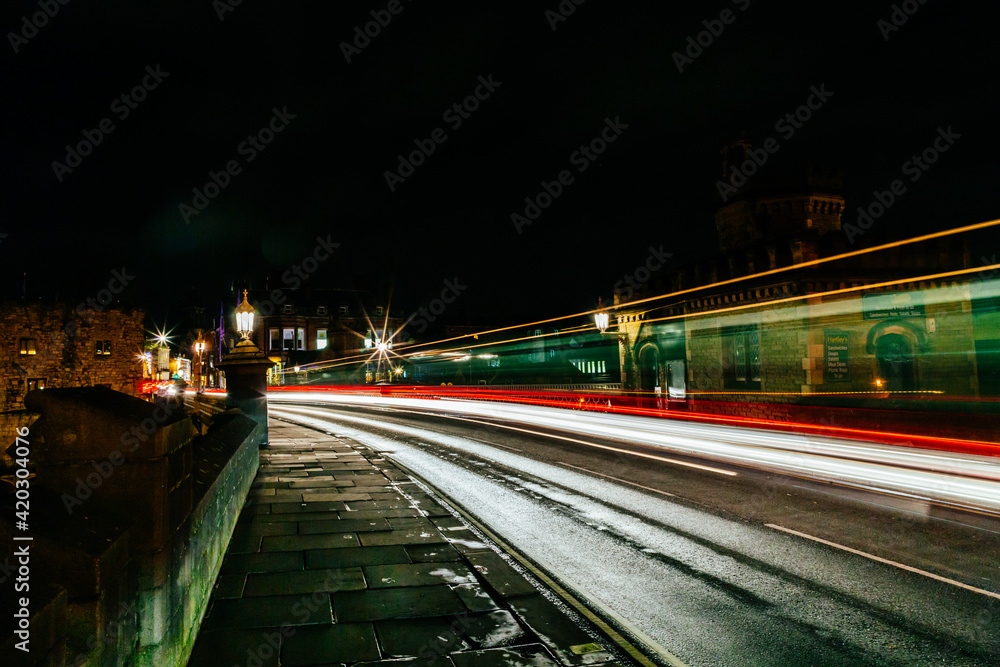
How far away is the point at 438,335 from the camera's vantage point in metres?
89.1

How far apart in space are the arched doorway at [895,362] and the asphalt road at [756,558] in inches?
626

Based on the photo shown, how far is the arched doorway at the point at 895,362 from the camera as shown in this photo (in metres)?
23.8

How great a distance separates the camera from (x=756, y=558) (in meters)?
6.59

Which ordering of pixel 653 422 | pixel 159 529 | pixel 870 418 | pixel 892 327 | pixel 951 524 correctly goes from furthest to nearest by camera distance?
pixel 892 327 → pixel 653 422 → pixel 870 418 → pixel 951 524 → pixel 159 529

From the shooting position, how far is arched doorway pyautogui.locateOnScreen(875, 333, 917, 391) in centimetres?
2381

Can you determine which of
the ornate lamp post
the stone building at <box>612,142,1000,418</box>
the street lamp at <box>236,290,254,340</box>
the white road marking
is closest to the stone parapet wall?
the white road marking

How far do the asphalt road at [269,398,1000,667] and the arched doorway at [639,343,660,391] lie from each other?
72.7 feet

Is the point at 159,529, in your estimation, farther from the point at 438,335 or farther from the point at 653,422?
the point at 438,335

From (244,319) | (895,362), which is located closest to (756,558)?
(244,319)

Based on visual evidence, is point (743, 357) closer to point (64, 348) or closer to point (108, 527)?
point (108, 527)

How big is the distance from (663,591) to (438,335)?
8415cm

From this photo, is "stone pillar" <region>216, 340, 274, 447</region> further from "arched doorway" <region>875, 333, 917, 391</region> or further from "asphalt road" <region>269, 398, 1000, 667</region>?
"arched doorway" <region>875, 333, 917, 391</region>

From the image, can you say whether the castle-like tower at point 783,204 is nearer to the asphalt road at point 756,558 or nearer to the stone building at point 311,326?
the asphalt road at point 756,558

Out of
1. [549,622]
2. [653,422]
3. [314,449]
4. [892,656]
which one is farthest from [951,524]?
[314,449]
